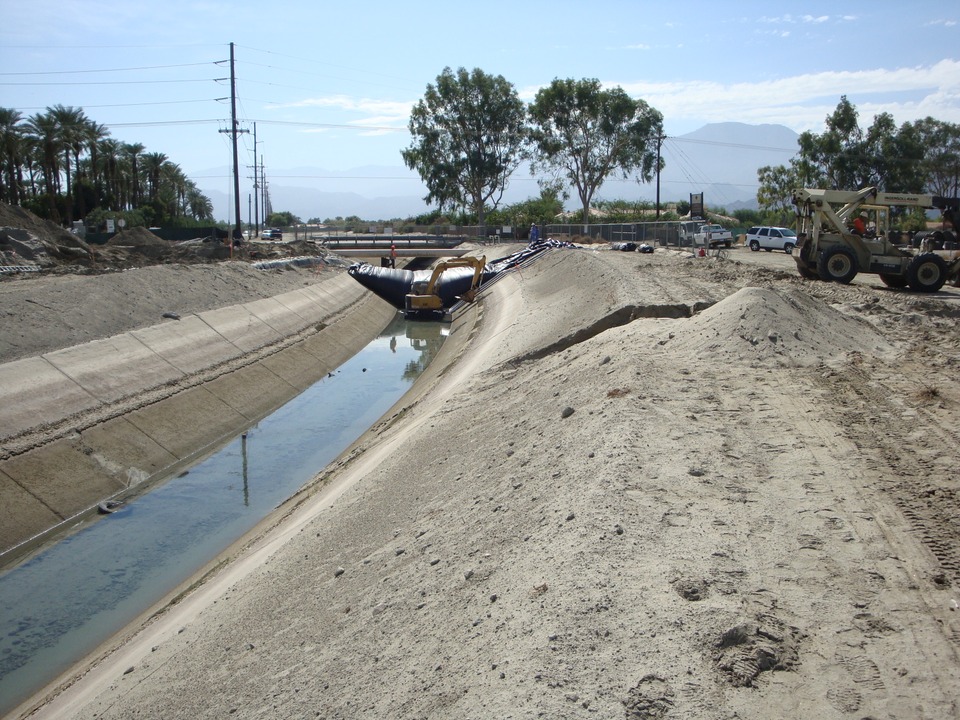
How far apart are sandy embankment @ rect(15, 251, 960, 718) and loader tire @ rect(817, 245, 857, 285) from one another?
12.9 metres

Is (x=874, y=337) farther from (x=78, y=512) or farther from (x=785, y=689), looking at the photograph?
(x=78, y=512)

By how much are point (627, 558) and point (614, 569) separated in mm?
183

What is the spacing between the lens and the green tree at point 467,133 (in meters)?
91.0

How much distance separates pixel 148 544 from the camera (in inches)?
547

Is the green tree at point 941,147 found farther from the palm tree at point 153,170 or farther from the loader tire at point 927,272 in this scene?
the palm tree at point 153,170

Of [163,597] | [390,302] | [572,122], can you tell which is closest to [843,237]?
[163,597]

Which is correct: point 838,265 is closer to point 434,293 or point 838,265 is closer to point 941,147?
→ point 434,293

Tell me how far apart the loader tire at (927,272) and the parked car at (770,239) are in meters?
26.5

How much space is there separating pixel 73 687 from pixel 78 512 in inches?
268

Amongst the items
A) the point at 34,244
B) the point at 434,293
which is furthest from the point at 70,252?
the point at 434,293

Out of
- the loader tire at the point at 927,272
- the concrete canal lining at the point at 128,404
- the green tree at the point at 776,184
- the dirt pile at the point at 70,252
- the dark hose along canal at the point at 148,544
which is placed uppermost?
the green tree at the point at 776,184

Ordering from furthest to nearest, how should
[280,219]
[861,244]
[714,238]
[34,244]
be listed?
[280,219], [714,238], [34,244], [861,244]

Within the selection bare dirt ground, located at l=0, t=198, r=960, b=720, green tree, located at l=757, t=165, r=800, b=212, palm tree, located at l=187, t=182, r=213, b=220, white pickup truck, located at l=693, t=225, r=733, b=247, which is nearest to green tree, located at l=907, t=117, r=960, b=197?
green tree, located at l=757, t=165, r=800, b=212

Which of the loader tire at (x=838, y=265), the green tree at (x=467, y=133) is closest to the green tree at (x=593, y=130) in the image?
the green tree at (x=467, y=133)
